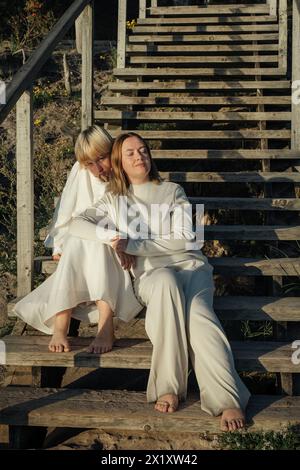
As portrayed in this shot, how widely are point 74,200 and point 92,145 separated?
1.13 ft

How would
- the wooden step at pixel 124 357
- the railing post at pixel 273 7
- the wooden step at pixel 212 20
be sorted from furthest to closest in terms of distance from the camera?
the railing post at pixel 273 7 → the wooden step at pixel 212 20 → the wooden step at pixel 124 357

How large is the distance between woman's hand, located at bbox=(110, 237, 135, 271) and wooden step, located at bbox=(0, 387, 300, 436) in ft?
2.06

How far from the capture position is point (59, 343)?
3.05 metres

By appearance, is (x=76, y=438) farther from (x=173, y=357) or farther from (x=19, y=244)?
(x=19, y=244)

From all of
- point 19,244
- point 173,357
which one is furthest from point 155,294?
point 19,244

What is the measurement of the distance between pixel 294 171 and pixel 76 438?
282 centimetres

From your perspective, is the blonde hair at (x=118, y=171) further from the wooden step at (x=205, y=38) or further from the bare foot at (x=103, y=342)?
the wooden step at (x=205, y=38)

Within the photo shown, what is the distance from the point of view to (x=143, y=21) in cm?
739

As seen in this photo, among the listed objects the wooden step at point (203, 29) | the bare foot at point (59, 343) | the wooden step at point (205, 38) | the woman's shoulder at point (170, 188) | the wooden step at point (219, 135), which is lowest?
the bare foot at point (59, 343)

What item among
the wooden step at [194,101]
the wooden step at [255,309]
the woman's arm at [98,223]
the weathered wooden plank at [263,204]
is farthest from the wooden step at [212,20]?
the wooden step at [255,309]

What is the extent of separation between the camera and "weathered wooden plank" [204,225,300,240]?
393cm

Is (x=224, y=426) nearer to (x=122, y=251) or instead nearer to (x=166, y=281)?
(x=166, y=281)

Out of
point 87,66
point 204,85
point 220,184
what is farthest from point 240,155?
point 87,66

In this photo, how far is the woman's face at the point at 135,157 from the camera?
3324 mm
